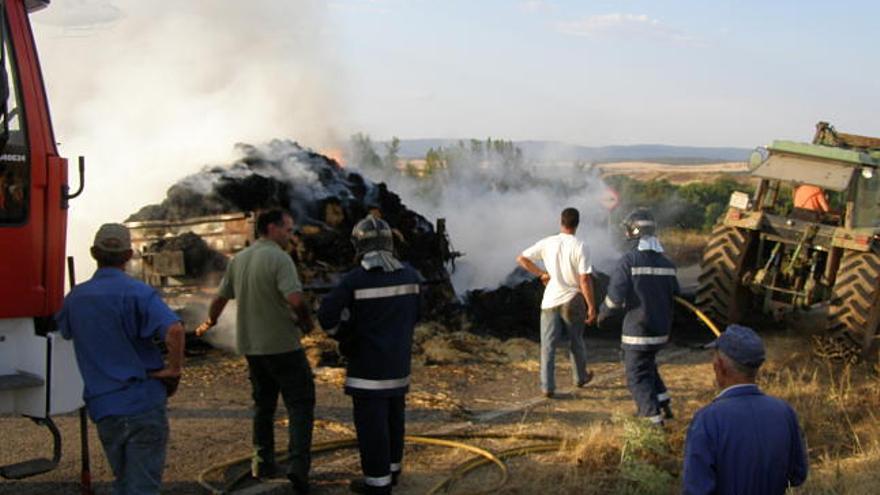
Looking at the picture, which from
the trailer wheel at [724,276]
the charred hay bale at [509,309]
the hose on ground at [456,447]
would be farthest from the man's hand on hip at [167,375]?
the trailer wheel at [724,276]

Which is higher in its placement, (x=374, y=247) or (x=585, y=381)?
(x=374, y=247)

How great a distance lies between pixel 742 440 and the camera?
135 inches

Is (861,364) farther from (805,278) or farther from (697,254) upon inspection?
(697,254)

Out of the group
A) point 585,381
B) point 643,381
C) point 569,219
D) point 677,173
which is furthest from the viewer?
point 677,173

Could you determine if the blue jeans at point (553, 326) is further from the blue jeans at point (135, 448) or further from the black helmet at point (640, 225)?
the blue jeans at point (135, 448)

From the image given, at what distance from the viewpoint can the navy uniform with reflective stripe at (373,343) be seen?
5508 millimetres

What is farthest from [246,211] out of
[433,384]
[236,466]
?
[236,466]

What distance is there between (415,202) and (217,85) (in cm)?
466

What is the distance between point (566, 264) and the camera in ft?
28.2

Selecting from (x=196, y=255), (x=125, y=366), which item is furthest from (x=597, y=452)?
(x=196, y=255)

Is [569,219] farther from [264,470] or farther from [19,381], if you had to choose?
[19,381]

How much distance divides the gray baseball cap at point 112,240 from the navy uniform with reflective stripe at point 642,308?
3996 mm

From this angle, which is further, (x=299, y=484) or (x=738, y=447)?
(x=299, y=484)

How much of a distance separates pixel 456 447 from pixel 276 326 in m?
1.91
